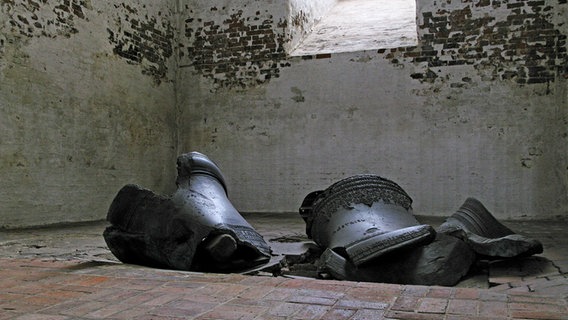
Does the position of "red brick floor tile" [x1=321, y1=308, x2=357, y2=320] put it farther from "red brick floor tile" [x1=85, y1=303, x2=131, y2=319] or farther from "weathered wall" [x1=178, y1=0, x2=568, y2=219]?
"weathered wall" [x1=178, y1=0, x2=568, y2=219]

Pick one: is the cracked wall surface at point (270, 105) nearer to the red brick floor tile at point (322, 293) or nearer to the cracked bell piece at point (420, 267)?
the cracked bell piece at point (420, 267)

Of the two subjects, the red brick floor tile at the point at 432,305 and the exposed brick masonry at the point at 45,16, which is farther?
the exposed brick masonry at the point at 45,16

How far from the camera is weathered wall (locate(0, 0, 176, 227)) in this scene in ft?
18.4

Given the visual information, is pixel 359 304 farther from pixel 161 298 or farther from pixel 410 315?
pixel 161 298

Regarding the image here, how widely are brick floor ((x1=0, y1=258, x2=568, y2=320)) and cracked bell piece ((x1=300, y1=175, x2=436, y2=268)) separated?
467 millimetres

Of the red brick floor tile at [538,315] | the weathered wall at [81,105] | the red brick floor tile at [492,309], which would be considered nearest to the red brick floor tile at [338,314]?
the red brick floor tile at [492,309]

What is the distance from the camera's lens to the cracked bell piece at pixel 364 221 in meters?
2.72

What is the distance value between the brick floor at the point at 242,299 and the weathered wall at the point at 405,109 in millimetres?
4584

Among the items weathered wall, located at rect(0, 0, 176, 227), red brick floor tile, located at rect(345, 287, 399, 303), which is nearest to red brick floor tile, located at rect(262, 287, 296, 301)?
red brick floor tile, located at rect(345, 287, 399, 303)

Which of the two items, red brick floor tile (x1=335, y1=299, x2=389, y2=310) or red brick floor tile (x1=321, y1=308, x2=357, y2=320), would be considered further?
red brick floor tile (x1=335, y1=299, x2=389, y2=310)

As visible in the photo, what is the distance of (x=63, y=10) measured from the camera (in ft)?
20.6

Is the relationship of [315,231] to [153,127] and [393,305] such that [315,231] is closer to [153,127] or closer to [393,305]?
[393,305]

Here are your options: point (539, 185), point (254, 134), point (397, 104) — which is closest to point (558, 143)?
point (539, 185)

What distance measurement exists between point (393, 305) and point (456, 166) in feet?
17.8
